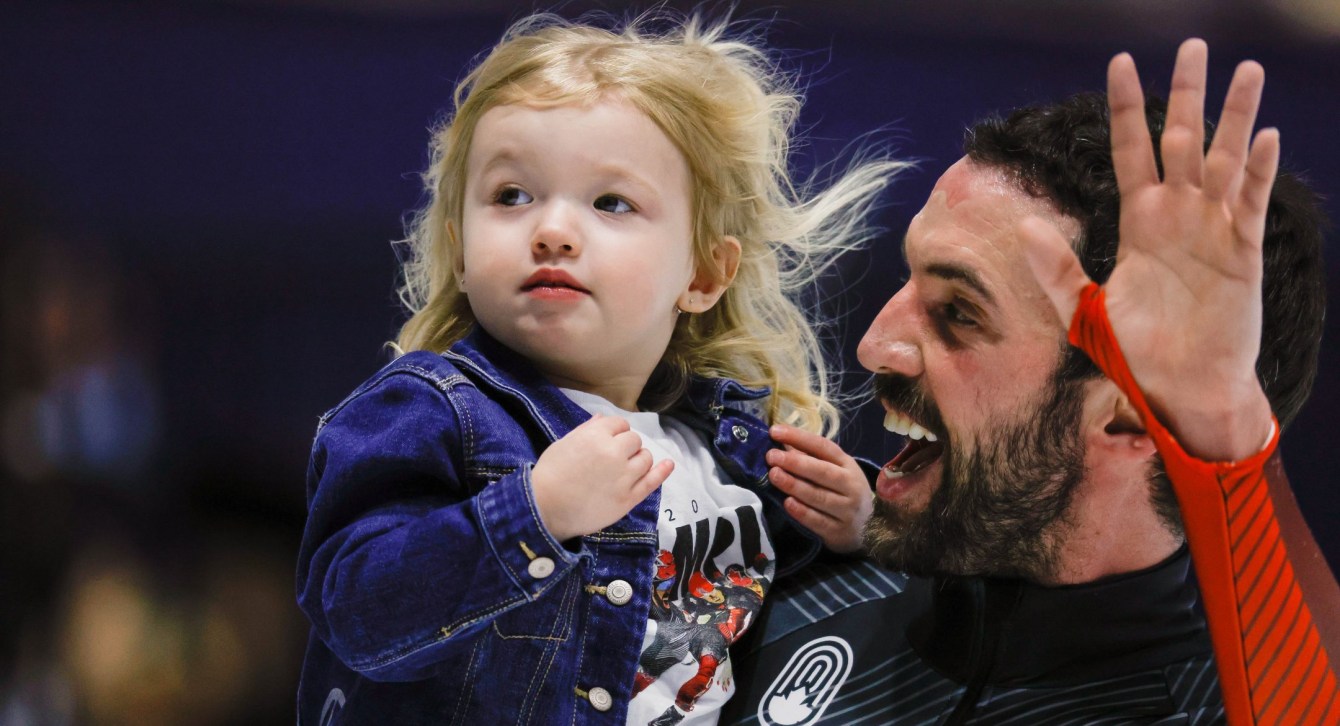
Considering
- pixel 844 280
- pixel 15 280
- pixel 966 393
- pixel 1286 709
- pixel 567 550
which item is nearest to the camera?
pixel 1286 709

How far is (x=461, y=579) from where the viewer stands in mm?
1213

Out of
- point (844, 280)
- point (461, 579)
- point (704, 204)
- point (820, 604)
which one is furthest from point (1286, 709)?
point (844, 280)

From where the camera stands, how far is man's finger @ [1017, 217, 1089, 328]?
1097mm

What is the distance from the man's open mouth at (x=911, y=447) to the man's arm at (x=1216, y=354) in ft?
1.37

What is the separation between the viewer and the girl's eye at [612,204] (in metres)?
1.49

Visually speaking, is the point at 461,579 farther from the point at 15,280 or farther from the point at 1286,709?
the point at 15,280

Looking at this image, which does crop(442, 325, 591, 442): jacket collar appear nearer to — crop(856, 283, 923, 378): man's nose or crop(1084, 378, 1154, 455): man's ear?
crop(856, 283, 923, 378): man's nose

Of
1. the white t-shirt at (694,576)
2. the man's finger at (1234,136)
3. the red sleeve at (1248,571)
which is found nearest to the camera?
the man's finger at (1234,136)

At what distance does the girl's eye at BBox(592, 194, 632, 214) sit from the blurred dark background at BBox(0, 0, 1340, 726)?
921 mm

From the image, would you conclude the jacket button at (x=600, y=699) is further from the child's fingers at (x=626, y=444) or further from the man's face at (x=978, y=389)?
the man's face at (x=978, y=389)

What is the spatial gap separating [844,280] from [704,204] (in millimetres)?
813

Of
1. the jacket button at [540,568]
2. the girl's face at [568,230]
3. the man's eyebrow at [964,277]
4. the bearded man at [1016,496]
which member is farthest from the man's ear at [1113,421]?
the jacket button at [540,568]

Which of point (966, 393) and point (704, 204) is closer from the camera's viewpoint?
point (966, 393)

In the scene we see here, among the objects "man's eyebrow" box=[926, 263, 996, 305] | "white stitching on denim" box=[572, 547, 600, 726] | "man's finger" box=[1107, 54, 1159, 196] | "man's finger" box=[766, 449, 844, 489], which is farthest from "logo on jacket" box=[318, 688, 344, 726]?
"man's finger" box=[1107, 54, 1159, 196]
